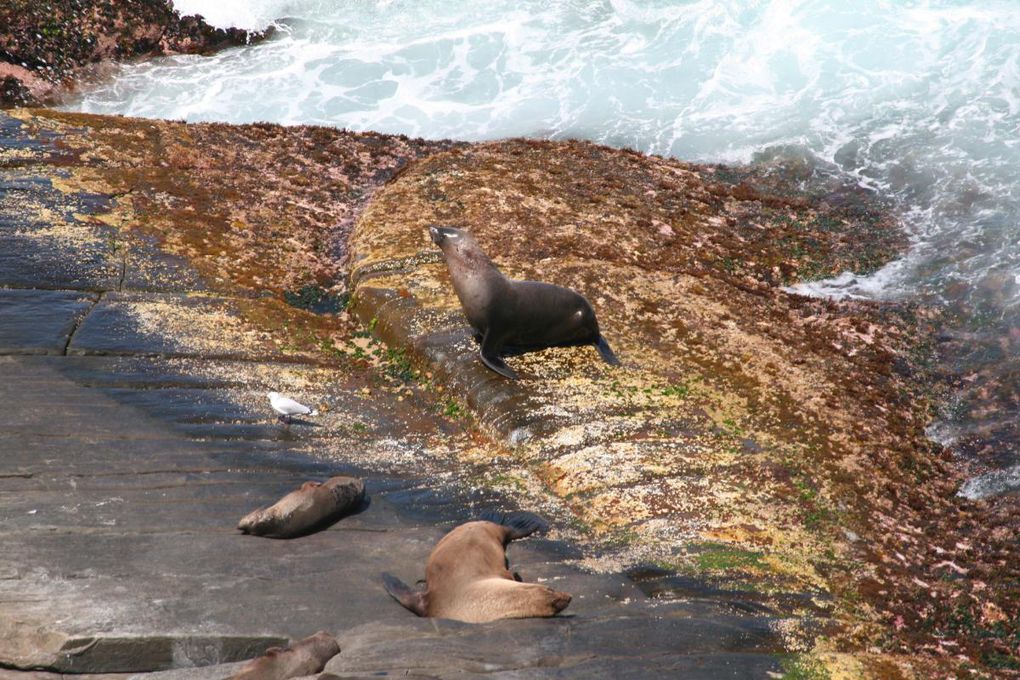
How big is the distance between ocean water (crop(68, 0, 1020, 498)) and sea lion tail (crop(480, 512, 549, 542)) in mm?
8543

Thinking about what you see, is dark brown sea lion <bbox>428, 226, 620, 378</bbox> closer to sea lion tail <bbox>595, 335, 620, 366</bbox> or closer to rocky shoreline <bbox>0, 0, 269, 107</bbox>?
sea lion tail <bbox>595, 335, 620, 366</bbox>

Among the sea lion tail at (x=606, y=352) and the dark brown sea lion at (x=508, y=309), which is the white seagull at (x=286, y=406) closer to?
the dark brown sea lion at (x=508, y=309)

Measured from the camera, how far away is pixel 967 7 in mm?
28203

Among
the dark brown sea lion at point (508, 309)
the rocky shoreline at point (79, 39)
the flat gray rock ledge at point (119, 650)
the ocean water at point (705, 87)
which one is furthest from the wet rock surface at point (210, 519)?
the rocky shoreline at point (79, 39)

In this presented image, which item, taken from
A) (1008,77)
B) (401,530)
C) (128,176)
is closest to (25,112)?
(128,176)

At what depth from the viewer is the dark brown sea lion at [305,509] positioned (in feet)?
26.8

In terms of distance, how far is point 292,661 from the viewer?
6281 millimetres

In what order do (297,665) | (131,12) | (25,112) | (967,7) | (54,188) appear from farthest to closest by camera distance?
(967,7), (131,12), (25,112), (54,188), (297,665)

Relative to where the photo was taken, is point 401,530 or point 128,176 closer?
point 401,530

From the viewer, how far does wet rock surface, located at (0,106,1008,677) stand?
7.22 m

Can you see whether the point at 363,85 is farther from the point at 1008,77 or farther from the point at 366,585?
the point at 366,585

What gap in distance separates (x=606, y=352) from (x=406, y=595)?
506cm

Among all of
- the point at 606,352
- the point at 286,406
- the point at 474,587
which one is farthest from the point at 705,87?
the point at 474,587

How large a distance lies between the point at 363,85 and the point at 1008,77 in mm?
16303
